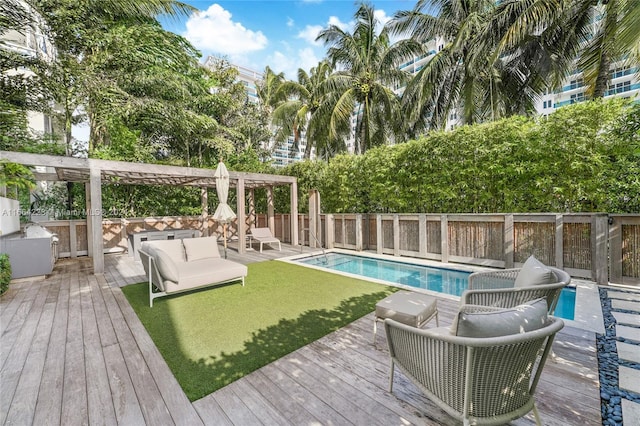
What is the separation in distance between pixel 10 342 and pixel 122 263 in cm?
512

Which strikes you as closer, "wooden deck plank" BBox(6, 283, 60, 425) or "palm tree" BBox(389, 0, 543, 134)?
"wooden deck plank" BBox(6, 283, 60, 425)

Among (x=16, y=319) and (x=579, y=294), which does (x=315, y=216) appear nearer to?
(x=579, y=294)

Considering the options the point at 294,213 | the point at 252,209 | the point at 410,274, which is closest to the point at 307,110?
the point at 252,209

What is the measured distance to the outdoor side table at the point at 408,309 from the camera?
9.23 ft

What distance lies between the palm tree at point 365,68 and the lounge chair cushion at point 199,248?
857cm

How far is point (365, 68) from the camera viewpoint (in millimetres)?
12648

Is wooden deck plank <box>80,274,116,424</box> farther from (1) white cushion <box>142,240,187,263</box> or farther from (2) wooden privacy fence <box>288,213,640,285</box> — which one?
(2) wooden privacy fence <box>288,213,640,285</box>

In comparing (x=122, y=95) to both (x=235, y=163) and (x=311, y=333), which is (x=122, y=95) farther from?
(x=311, y=333)

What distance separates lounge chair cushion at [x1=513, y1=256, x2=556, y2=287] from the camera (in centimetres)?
262

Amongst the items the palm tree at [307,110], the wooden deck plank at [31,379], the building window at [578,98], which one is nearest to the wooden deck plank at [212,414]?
the wooden deck plank at [31,379]

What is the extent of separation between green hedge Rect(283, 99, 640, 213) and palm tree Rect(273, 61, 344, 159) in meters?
5.38

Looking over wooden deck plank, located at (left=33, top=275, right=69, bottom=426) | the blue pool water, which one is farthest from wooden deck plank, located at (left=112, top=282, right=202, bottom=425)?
the blue pool water

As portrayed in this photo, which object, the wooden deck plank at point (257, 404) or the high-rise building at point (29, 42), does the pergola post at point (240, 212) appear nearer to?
the wooden deck plank at point (257, 404)

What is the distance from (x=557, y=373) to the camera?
8.11ft
